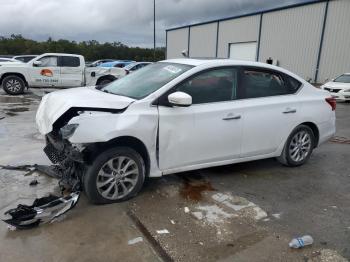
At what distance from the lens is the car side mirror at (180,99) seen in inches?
155

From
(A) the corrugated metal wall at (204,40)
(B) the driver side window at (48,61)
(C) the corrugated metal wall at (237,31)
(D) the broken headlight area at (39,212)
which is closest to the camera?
(D) the broken headlight area at (39,212)

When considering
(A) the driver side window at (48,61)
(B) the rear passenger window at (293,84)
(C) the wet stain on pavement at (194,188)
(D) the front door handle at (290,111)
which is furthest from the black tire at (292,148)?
(A) the driver side window at (48,61)

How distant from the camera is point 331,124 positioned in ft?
18.9

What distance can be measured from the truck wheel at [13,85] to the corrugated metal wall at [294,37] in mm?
18374

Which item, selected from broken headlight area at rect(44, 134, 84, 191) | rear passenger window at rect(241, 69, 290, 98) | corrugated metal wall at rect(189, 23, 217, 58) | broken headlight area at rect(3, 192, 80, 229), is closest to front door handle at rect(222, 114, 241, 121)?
rear passenger window at rect(241, 69, 290, 98)

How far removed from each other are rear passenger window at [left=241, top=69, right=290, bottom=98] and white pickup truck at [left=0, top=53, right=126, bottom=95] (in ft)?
38.4

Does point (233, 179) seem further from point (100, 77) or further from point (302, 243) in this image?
point (100, 77)

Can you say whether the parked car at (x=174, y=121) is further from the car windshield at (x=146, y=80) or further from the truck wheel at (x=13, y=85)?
the truck wheel at (x=13, y=85)

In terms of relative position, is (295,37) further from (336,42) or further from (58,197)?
(58,197)

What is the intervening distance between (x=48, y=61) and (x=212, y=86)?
12.3 metres

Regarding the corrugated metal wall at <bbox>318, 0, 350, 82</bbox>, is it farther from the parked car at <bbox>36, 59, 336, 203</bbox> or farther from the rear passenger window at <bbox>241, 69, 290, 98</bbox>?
the rear passenger window at <bbox>241, 69, 290, 98</bbox>

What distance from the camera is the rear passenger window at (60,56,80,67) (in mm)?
15242

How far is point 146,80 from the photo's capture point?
4645 millimetres

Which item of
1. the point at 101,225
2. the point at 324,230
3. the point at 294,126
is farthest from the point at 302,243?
the point at 294,126
